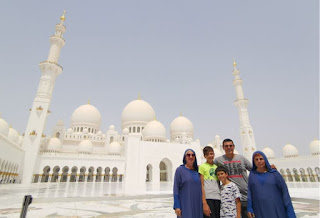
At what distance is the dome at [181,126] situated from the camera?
3056 cm

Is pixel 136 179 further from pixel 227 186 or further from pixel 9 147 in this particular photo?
pixel 227 186

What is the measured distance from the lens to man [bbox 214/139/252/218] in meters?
2.63

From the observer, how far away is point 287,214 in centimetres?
209

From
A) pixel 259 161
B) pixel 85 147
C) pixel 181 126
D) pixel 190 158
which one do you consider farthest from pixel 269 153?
pixel 190 158

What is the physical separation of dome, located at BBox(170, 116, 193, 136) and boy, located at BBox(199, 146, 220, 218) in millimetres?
28027

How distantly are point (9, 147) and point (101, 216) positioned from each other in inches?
672

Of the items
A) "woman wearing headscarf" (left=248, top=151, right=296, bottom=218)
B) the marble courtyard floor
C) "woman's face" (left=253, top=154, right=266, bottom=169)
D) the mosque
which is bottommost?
the marble courtyard floor

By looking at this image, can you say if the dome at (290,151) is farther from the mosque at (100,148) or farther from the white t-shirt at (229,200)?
the white t-shirt at (229,200)

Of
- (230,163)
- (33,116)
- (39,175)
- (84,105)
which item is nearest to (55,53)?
(33,116)

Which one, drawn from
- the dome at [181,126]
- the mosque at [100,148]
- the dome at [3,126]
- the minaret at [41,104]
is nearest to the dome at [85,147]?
the mosque at [100,148]

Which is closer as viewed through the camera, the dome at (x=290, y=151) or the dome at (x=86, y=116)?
the dome at (x=290, y=151)

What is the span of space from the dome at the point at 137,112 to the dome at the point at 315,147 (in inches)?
891

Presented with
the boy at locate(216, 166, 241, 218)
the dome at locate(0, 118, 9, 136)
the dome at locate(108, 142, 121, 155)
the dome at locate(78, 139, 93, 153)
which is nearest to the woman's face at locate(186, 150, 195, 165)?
the boy at locate(216, 166, 241, 218)

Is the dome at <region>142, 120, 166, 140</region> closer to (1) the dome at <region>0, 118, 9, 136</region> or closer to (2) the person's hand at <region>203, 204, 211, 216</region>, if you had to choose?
(1) the dome at <region>0, 118, 9, 136</region>
